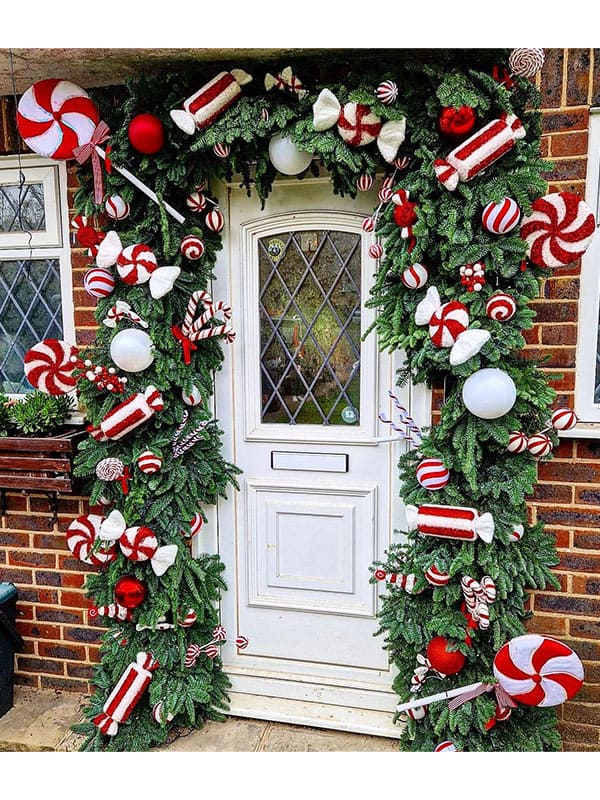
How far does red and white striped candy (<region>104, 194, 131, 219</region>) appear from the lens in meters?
2.31

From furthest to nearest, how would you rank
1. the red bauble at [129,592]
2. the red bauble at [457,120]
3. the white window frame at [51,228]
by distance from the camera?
the white window frame at [51,228] → the red bauble at [129,592] → the red bauble at [457,120]

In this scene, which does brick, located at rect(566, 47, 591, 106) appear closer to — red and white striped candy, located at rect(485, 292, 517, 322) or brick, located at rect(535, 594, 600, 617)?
red and white striped candy, located at rect(485, 292, 517, 322)

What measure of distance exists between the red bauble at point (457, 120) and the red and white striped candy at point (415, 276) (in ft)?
1.46

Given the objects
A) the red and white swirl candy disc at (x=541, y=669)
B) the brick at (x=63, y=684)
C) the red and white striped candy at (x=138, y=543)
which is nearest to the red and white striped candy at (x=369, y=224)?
the red and white striped candy at (x=138, y=543)

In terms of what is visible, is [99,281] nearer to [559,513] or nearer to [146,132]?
[146,132]

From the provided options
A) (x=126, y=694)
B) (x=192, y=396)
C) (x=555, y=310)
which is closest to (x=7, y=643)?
(x=126, y=694)

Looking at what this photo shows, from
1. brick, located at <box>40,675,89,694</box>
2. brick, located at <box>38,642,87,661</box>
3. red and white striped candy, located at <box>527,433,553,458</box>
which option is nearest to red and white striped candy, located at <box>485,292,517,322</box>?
red and white striped candy, located at <box>527,433,553,458</box>

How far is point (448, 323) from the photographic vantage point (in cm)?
198

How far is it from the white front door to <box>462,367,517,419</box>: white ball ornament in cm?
53

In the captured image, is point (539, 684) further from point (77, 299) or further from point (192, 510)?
point (77, 299)

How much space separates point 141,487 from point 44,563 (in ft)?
2.70

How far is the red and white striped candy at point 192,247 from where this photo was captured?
7.68 feet

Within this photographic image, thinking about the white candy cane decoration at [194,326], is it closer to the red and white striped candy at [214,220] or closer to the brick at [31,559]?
the red and white striped candy at [214,220]

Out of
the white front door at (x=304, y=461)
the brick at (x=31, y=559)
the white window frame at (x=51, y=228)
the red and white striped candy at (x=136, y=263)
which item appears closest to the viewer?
the red and white striped candy at (x=136, y=263)
